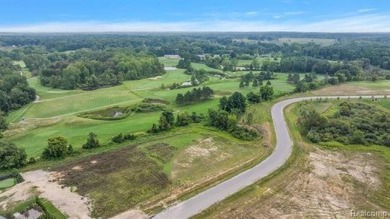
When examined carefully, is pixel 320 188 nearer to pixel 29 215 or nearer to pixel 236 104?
pixel 236 104

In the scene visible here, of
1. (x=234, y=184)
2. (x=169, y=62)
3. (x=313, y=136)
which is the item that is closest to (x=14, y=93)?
(x=234, y=184)

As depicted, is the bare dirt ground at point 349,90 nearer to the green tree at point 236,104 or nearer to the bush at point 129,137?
the green tree at point 236,104

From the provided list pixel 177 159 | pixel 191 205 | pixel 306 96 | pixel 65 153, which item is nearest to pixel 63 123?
pixel 65 153

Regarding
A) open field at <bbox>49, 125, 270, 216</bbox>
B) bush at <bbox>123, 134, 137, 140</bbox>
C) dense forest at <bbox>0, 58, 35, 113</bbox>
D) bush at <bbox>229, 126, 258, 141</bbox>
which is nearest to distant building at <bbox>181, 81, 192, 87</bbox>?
dense forest at <bbox>0, 58, 35, 113</bbox>

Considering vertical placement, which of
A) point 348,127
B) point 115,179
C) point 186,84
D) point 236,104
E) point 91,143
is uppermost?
point 236,104

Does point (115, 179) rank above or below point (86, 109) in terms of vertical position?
above

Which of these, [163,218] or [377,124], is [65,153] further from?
[377,124]

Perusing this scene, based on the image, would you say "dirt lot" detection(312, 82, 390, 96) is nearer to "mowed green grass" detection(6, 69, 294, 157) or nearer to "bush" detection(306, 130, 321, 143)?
"mowed green grass" detection(6, 69, 294, 157)

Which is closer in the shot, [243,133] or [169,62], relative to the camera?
[243,133]
